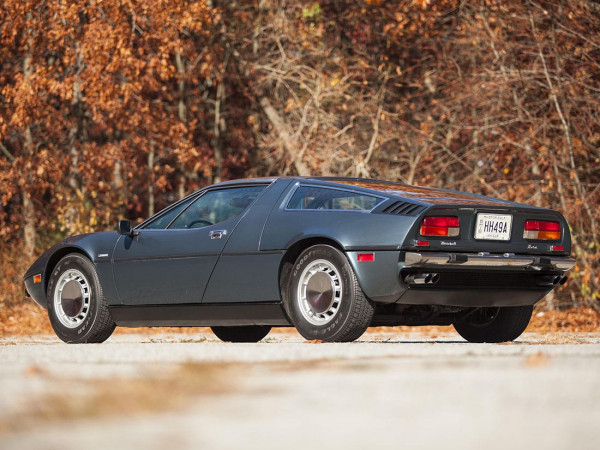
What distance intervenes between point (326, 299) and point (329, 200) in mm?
907

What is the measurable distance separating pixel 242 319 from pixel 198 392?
4.00 m

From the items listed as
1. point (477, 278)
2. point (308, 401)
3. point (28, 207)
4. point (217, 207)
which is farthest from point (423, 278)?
point (28, 207)

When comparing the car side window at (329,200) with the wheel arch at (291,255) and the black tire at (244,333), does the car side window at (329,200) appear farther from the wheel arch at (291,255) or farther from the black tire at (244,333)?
the black tire at (244,333)

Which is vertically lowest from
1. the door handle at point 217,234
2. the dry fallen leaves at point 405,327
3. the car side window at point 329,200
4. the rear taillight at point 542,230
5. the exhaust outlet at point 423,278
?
the dry fallen leaves at point 405,327

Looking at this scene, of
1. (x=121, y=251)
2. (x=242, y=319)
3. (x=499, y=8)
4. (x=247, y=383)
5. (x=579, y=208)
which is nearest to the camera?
(x=247, y=383)

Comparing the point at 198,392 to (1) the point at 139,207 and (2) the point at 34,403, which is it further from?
(1) the point at 139,207

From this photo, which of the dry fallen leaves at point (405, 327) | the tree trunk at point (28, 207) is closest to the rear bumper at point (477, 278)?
the dry fallen leaves at point (405, 327)

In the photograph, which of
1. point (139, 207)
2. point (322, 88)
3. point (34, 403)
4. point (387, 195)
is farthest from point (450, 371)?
point (139, 207)

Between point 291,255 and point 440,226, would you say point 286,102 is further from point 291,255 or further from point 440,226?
point 440,226

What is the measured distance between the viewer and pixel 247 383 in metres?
5.77

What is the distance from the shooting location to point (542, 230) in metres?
9.39

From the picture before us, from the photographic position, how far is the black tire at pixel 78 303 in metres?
10.3

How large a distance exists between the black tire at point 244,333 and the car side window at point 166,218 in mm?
1196

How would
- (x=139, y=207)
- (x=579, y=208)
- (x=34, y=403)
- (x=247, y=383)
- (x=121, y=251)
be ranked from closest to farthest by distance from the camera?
(x=34, y=403), (x=247, y=383), (x=121, y=251), (x=579, y=208), (x=139, y=207)
